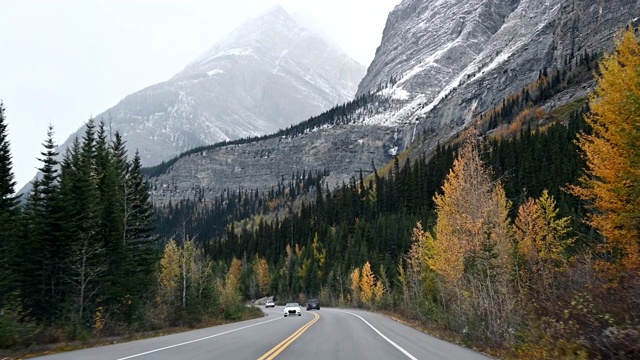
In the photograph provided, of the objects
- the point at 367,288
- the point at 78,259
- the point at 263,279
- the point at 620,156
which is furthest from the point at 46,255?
the point at 263,279

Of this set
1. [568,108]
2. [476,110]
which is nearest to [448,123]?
[476,110]

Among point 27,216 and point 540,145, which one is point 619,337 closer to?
point 27,216

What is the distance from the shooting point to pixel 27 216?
92.5 ft

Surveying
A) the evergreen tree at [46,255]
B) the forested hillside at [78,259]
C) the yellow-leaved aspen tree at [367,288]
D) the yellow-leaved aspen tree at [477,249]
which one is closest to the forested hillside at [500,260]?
the yellow-leaved aspen tree at [477,249]

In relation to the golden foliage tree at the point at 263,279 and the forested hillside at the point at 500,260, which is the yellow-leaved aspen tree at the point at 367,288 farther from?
the golden foliage tree at the point at 263,279

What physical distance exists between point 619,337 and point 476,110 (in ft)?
607

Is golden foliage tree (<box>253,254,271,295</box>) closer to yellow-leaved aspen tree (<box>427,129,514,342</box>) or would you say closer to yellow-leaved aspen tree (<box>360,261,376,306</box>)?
yellow-leaved aspen tree (<box>360,261,376,306</box>)

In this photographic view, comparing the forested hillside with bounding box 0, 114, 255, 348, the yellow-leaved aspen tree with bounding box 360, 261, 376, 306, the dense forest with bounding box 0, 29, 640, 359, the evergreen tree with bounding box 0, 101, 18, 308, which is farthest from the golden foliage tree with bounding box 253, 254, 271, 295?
the evergreen tree with bounding box 0, 101, 18, 308

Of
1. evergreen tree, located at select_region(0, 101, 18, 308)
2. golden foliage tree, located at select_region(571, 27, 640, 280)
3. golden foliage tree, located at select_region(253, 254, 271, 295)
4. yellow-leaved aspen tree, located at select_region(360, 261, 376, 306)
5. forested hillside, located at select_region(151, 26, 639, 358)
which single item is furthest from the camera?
golden foliage tree, located at select_region(253, 254, 271, 295)

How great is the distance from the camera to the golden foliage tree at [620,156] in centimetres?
1436

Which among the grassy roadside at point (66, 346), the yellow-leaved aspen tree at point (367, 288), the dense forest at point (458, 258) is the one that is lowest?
the yellow-leaved aspen tree at point (367, 288)

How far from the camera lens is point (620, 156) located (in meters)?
15.3

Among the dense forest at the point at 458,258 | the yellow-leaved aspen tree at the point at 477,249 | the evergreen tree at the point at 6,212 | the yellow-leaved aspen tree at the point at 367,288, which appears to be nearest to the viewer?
the dense forest at the point at 458,258

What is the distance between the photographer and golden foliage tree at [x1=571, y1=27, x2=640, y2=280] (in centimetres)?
1436
